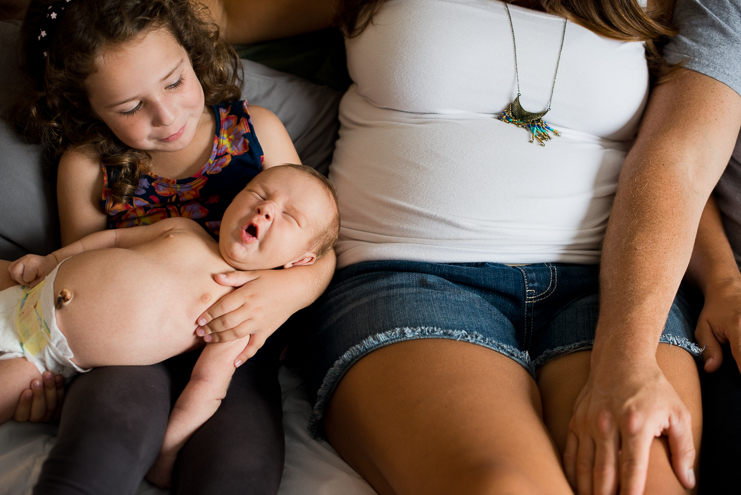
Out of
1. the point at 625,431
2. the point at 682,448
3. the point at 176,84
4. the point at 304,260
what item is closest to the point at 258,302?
the point at 304,260

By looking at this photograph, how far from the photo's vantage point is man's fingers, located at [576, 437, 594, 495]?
91 centimetres

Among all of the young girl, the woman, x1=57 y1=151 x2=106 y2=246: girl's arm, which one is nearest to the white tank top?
the woman

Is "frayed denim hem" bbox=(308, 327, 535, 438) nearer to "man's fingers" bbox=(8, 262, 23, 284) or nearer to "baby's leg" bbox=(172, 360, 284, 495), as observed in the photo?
"baby's leg" bbox=(172, 360, 284, 495)

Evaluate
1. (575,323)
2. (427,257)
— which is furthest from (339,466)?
(575,323)

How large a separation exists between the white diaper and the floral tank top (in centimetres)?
A: 28

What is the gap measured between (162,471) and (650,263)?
1.07 meters

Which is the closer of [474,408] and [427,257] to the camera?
[474,408]

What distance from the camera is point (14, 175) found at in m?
1.28

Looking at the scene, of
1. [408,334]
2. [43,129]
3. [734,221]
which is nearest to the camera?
[408,334]

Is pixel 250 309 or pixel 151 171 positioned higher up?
pixel 151 171

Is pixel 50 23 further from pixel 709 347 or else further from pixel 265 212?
pixel 709 347

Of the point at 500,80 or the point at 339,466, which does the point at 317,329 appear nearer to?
the point at 339,466

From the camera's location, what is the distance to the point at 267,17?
1581mm

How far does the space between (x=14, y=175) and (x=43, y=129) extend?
132 mm
